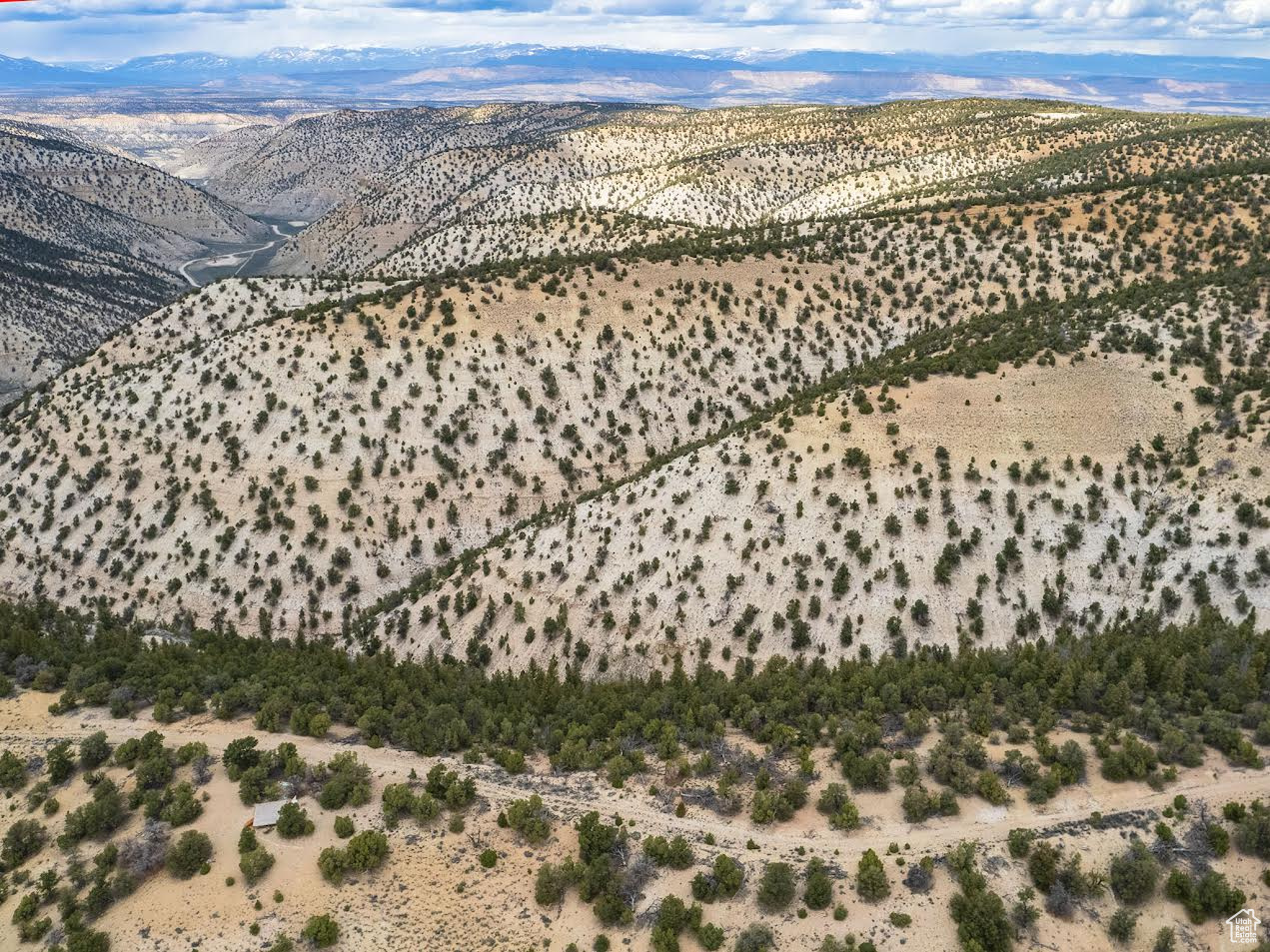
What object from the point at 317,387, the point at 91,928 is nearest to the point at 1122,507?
the point at 91,928

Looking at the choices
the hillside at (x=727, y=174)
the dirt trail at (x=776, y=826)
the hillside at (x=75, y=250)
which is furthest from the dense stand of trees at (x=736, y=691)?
the hillside at (x=75, y=250)

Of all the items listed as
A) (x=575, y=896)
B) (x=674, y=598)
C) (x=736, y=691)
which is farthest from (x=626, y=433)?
(x=575, y=896)

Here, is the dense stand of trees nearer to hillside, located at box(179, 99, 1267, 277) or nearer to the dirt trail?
the dirt trail

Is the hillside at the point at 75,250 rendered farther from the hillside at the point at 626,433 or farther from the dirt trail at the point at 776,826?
the dirt trail at the point at 776,826

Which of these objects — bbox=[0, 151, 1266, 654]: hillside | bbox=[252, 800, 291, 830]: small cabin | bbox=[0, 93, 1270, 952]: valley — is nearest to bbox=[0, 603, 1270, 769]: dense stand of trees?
bbox=[0, 93, 1270, 952]: valley

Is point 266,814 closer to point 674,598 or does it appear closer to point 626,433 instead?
point 674,598

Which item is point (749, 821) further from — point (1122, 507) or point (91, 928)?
point (1122, 507)
